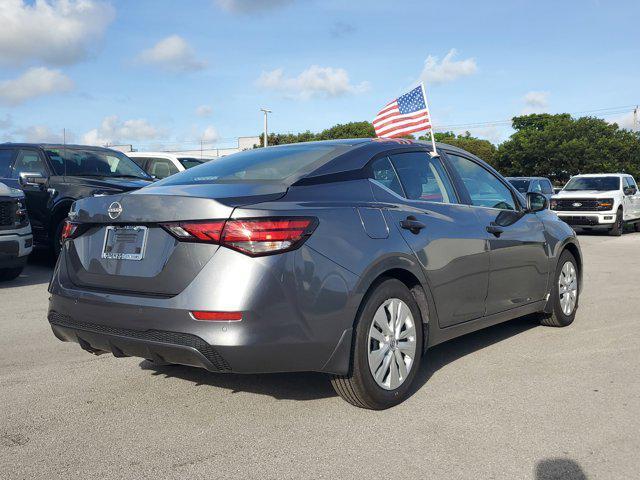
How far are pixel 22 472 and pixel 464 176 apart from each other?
144 inches

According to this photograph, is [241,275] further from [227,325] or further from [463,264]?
[463,264]

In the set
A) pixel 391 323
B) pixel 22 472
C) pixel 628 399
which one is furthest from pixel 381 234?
pixel 22 472

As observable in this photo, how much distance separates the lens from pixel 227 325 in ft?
11.0

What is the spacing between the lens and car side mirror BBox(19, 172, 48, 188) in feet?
31.8

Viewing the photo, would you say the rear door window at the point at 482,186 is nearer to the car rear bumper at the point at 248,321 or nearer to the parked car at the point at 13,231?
the car rear bumper at the point at 248,321

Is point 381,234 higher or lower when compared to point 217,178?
lower

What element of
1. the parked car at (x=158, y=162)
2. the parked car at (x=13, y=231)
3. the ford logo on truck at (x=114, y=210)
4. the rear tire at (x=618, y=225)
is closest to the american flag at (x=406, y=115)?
the ford logo on truck at (x=114, y=210)

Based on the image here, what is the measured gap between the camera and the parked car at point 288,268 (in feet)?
11.2

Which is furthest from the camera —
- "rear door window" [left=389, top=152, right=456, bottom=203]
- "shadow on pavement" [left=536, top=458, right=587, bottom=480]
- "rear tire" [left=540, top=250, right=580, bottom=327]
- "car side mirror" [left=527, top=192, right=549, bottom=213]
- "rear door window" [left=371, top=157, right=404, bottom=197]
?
"rear tire" [left=540, top=250, right=580, bottom=327]

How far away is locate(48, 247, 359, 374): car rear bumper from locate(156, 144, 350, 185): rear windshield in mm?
703

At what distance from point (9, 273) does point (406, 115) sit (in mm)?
5900

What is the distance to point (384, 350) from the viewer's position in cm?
399

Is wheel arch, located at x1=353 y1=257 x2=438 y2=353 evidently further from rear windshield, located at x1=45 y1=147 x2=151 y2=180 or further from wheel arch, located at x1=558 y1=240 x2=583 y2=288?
rear windshield, located at x1=45 y1=147 x2=151 y2=180

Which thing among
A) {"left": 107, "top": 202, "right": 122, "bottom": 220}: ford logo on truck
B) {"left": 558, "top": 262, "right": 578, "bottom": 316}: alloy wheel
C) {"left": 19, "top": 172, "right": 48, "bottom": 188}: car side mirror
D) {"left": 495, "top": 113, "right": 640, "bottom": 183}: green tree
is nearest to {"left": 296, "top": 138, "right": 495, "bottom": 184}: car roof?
{"left": 107, "top": 202, "right": 122, "bottom": 220}: ford logo on truck
